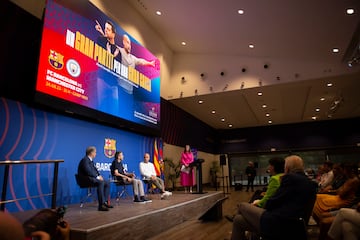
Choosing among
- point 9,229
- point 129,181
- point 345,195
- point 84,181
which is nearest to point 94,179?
point 84,181

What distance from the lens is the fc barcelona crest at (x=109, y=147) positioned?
18.8ft

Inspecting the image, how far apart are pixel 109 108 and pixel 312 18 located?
4.94 m

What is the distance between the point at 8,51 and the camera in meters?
3.94

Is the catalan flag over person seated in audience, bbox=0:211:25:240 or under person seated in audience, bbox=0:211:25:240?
over

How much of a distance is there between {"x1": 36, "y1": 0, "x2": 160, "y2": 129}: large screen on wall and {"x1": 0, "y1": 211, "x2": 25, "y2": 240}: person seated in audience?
374 cm

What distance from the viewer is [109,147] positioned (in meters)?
5.84

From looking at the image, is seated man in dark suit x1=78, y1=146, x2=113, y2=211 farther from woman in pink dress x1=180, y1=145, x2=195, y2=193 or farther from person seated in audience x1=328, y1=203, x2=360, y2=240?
woman in pink dress x1=180, y1=145, x2=195, y2=193

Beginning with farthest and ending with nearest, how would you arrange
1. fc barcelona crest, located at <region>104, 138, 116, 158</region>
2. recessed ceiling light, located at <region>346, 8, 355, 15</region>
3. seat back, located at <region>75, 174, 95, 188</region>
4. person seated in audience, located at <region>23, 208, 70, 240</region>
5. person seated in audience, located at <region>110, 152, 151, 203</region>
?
fc barcelona crest, located at <region>104, 138, 116, 158</region>
recessed ceiling light, located at <region>346, 8, 355, 15</region>
person seated in audience, located at <region>110, 152, 151, 203</region>
seat back, located at <region>75, 174, 95, 188</region>
person seated in audience, located at <region>23, 208, 70, 240</region>

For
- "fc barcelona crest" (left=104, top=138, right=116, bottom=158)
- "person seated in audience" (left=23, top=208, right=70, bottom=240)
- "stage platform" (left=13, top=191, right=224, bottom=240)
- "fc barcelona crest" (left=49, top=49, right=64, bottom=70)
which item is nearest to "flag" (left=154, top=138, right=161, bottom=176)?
"fc barcelona crest" (left=104, top=138, right=116, bottom=158)

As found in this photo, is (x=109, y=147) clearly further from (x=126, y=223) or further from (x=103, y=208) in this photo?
(x=126, y=223)

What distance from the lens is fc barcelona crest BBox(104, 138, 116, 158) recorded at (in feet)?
18.8

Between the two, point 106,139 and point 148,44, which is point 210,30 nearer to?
point 148,44

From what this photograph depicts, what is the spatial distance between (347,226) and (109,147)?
15.3 feet

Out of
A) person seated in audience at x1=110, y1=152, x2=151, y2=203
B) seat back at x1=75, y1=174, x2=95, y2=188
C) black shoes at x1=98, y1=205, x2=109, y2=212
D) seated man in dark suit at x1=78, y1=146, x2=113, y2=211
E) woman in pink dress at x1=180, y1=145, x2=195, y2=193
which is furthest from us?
woman in pink dress at x1=180, y1=145, x2=195, y2=193
